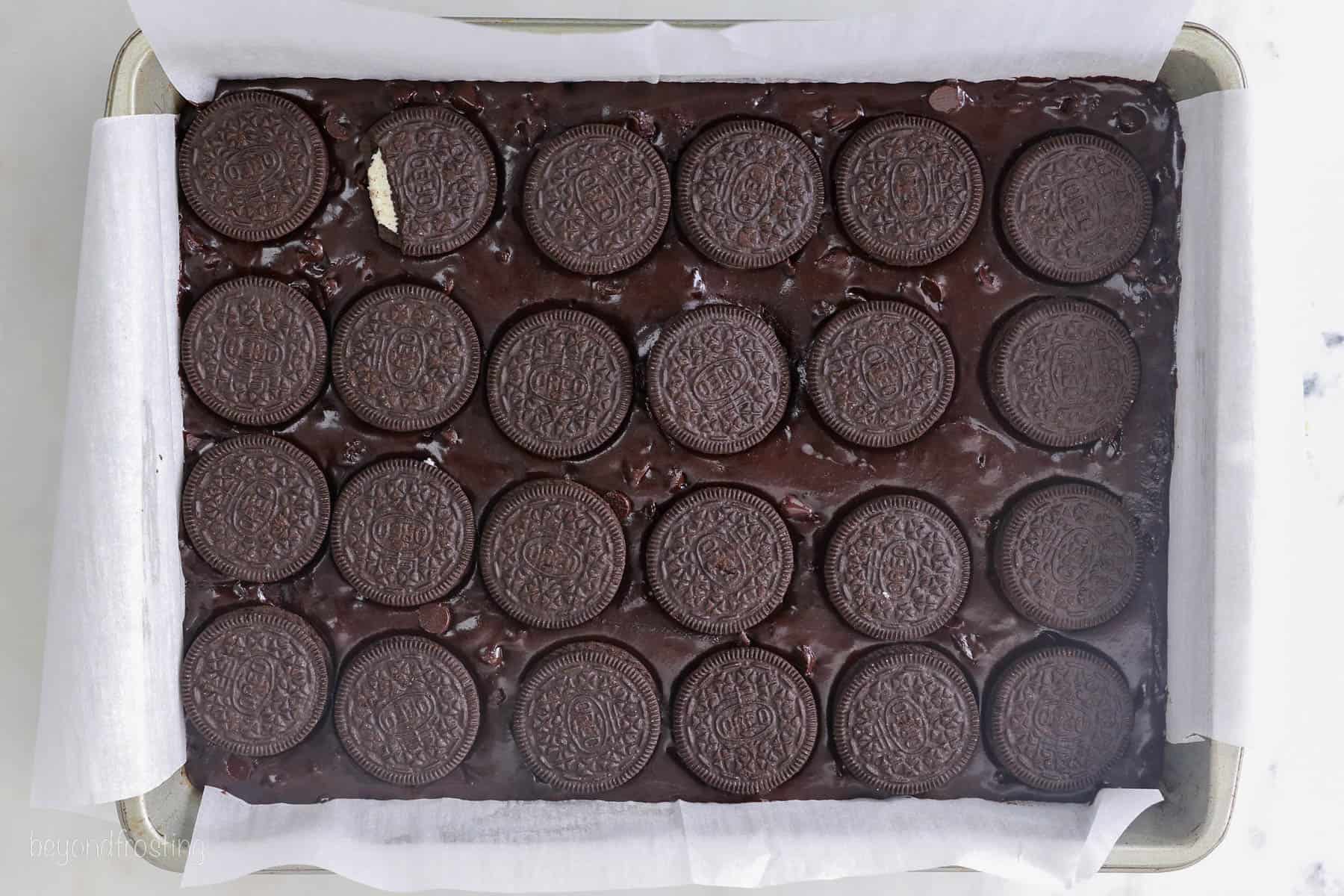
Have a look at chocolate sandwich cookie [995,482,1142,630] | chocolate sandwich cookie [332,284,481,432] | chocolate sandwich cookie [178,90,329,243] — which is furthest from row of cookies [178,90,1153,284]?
chocolate sandwich cookie [995,482,1142,630]

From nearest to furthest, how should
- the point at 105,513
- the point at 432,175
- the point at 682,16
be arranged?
1. the point at 105,513
2. the point at 432,175
3. the point at 682,16

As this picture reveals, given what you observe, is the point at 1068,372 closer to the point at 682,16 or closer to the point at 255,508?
the point at 682,16

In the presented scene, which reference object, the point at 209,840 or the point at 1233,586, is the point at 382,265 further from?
the point at 1233,586

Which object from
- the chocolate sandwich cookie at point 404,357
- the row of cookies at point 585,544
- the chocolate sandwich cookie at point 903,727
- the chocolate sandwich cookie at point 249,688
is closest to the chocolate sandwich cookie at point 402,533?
the row of cookies at point 585,544

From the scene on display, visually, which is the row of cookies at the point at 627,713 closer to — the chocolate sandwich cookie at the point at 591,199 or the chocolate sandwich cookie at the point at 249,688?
the chocolate sandwich cookie at the point at 249,688

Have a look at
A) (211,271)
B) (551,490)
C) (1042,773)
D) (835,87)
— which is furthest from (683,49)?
(1042,773)

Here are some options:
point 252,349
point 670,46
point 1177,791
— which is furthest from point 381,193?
point 1177,791

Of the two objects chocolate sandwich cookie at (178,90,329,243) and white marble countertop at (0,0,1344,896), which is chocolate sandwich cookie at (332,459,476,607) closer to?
chocolate sandwich cookie at (178,90,329,243)
